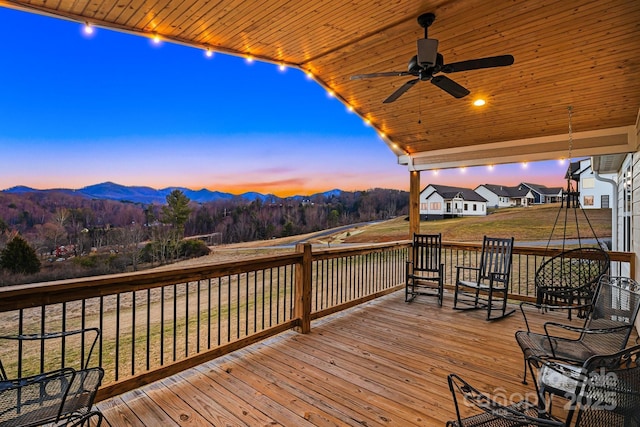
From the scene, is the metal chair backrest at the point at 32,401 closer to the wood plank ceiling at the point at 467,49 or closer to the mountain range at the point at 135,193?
the wood plank ceiling at the point at 467,49

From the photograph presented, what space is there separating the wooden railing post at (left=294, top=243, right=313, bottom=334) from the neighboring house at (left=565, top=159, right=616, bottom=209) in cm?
626

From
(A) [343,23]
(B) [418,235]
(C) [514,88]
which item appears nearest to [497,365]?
(B) [418,235]

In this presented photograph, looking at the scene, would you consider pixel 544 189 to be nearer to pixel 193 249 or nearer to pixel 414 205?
pixel 414 205

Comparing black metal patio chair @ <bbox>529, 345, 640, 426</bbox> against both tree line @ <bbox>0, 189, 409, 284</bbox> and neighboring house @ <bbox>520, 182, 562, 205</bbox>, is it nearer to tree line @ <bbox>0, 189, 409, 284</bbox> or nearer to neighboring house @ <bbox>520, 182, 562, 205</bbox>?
tree line @ <bbox>0, 189, 409, 284</bbox>

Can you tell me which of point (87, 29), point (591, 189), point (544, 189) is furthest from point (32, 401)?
point (591, 189)

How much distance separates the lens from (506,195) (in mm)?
7461

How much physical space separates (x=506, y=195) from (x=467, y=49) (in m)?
4.63

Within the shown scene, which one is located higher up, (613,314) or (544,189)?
(544,189)

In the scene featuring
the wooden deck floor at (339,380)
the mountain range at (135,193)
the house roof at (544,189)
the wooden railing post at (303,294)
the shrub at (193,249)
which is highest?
the house roof at (544,189)

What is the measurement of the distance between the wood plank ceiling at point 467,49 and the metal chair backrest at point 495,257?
145cm

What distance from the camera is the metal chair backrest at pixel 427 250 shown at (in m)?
5.57

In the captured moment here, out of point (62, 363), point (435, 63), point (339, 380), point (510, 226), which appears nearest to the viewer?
point (62, 363)

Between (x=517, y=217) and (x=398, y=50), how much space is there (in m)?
4.75

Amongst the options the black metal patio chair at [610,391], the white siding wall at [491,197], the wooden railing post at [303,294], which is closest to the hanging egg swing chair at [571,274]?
the white siding wall at [491,197]
